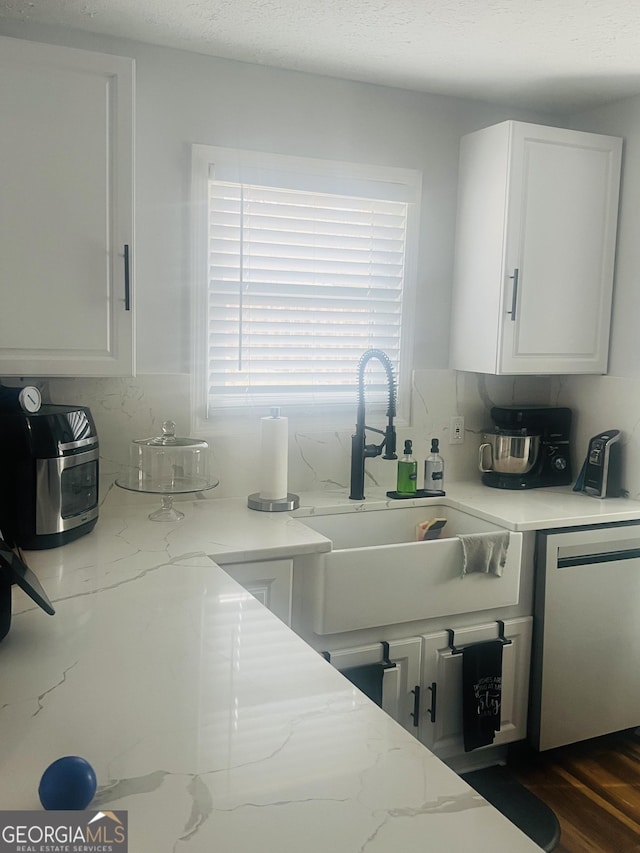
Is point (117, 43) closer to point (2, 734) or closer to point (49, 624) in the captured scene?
point (49, 624)

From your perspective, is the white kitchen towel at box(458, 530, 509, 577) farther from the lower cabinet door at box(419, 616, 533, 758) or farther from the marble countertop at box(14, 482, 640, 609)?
the lower cabinet door at box(419, 616, 533, 758)

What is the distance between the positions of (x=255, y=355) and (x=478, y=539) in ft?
3.39

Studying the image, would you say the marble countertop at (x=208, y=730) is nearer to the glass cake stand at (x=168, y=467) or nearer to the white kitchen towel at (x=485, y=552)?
the glass cake stand at (x=168, y=467)

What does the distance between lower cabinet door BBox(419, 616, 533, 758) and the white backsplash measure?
0.73 metres

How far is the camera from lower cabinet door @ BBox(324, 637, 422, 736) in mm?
2395

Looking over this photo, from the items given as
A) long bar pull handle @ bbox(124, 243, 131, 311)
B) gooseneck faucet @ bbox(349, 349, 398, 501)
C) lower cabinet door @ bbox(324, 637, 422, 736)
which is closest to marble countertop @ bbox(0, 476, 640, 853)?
lower cabinet door @ bbox(324, 637, 422, 736)

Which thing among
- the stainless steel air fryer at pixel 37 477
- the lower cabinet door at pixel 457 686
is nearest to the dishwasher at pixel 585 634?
the lower cabinet door at pixel 457 686

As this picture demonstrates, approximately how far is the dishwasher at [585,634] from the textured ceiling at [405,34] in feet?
5.22

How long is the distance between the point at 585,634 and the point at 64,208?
219 centimetres

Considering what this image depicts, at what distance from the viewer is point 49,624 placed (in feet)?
5.09

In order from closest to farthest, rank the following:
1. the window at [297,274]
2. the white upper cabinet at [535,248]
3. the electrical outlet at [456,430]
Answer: the window at [297,274], the white upper cabinet at [535,248], the electrical outlet at [456,430]

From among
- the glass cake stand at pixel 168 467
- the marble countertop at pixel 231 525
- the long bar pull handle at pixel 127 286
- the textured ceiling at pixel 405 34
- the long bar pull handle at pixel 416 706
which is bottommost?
the long bar pull handle at pixel 416 706

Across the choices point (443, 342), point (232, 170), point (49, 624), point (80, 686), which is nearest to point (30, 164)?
point (232, 170)

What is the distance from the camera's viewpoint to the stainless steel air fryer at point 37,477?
2084 millimetres
